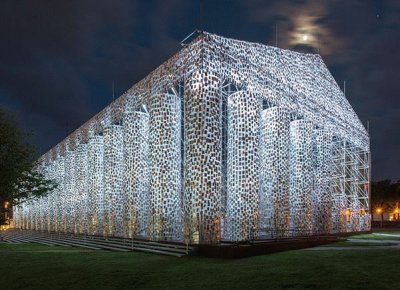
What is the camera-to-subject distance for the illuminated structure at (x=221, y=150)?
15.2 m

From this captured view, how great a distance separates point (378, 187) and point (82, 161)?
3386 centimetres

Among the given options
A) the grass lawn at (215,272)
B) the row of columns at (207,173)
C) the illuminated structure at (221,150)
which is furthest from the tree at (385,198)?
the grass lawn at (215,272)

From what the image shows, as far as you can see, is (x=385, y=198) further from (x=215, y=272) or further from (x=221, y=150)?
(x=215, y=272)

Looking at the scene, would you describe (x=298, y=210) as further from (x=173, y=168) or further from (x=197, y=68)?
(x=197, y=68)

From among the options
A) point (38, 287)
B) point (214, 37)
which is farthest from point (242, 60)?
point (38, 287)

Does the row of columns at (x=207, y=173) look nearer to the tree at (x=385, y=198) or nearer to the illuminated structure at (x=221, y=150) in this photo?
the illuminated structure at (x=221, y=150)

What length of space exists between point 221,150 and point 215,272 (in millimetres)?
5619

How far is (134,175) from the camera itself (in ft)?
66.4

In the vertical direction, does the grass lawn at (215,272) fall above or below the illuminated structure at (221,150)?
below

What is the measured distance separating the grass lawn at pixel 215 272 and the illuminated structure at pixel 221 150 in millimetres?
2997

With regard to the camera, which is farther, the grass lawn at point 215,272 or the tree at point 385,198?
the tree at point 385,198

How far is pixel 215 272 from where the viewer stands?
410 inches

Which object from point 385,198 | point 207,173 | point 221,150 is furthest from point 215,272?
point 385,198

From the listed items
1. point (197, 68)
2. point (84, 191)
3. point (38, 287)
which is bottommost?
point (38, 287)
